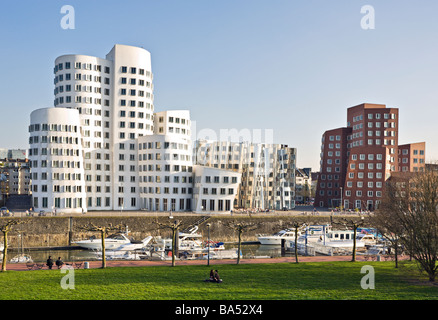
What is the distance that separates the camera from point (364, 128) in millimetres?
124312

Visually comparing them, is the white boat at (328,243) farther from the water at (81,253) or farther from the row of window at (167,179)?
the row of window at (167,179)

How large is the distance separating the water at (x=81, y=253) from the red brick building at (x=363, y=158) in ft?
156

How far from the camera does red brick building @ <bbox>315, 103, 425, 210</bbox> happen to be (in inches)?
4496

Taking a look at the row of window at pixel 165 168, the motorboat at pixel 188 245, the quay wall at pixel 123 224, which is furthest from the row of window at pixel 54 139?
the motorboat at pixel 188 245

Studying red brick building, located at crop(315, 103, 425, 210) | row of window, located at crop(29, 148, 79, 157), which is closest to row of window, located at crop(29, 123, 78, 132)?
row of window, located at crop(29, 148, 79, 157)

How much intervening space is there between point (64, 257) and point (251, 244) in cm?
3408

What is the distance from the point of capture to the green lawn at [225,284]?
27500 millimetres

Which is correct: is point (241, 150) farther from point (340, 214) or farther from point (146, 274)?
point (146, 274)

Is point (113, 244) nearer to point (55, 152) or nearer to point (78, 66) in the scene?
point (55, 152)

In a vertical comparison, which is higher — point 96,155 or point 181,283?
point 96,155

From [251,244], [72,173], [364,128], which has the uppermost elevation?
[364,128]

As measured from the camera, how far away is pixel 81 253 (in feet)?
211
